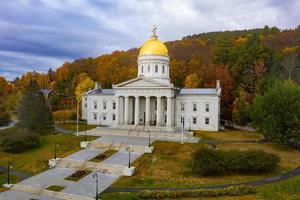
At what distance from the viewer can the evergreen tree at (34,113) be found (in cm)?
6083

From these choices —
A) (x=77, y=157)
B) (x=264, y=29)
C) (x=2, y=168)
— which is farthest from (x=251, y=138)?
(x=264, y=29)

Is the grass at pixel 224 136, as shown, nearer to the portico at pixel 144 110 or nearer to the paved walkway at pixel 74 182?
the portico at pixel 144 110

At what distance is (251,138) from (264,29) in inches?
3302

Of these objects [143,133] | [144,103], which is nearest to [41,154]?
[143,133]

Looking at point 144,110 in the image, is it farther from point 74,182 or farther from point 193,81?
point 74,182

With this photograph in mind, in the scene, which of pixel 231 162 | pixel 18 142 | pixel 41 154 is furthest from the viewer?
pixel 18 142

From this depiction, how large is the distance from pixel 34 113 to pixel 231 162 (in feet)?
135

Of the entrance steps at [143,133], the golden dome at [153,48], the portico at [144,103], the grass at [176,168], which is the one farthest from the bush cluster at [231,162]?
the golden dome at [153,48]

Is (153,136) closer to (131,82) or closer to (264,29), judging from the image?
(131,82)

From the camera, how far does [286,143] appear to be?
151 ft

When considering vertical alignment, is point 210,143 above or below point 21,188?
above

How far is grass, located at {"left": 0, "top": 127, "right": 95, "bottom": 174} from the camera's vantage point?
4338cm

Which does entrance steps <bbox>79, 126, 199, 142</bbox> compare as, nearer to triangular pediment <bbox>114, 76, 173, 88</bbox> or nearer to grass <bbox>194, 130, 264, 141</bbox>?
grass <bbox>194, 130, 264, 141</bbox>

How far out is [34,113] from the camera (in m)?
61.0
